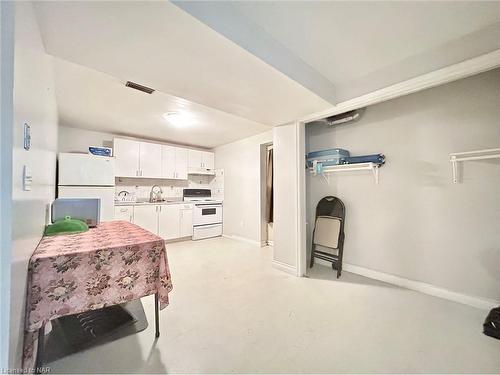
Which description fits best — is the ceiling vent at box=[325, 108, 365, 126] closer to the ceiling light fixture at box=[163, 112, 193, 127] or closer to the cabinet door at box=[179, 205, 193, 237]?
the ceiling light fixture at box=[163, 112, 193, 127]

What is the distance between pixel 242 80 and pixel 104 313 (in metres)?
2.36

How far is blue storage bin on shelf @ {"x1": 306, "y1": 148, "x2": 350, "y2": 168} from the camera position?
270 cm

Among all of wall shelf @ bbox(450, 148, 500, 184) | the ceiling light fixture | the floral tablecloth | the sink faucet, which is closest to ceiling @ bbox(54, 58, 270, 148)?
the ceiling light fixture

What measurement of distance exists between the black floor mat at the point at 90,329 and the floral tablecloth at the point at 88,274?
29cm

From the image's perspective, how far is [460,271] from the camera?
6.59 feet

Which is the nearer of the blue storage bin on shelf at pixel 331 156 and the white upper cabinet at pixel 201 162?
the blue storage bin on shelf at pixel 331 156

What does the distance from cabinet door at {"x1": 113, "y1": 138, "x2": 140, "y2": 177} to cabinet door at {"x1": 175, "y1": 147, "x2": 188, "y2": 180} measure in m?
0.80

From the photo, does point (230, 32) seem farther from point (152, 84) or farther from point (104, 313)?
point (104, 313)

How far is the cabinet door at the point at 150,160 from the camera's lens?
4.19m

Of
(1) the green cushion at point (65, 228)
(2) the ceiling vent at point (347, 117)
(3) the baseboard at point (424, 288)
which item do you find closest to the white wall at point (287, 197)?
(2) the ceiling vent at point (347, 117)

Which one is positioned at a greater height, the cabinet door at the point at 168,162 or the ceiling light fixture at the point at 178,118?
the ceiling light fixture at the point at 178,118

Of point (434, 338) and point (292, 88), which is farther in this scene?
point (292, 88)

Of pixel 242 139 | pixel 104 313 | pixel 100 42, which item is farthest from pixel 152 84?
pixel 242 139

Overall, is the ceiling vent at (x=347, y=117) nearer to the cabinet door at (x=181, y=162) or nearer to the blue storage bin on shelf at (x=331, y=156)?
the blue storage bin on shelf at (x=331, y=156)
